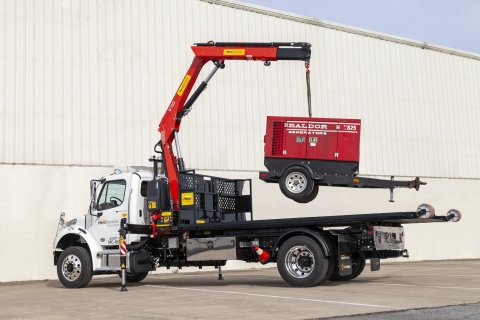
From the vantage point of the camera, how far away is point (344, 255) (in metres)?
14.5

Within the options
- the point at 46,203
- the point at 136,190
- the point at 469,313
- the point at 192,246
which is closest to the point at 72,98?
the point at 46,203

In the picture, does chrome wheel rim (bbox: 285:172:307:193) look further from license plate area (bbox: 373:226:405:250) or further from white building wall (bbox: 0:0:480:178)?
white building wall (bbox: 0:0:480:178)

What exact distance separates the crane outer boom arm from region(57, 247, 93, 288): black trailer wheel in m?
2.50

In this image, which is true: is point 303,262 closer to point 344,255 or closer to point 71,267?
point 344,255

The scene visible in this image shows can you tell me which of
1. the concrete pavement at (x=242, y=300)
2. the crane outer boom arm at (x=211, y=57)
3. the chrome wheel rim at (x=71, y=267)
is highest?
the crane outer boom arm at (x=211, y=57)

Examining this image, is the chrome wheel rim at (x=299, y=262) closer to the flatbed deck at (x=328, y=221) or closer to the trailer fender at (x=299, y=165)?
the flatbed deck at (x=328, y=221)

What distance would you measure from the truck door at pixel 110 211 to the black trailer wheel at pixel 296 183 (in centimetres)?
382

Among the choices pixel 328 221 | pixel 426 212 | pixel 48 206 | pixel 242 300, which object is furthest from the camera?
pixel 48 206

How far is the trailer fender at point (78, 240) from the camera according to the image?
53.9 feet

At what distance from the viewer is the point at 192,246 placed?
16.0 m

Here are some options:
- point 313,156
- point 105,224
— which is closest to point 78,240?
point 105,224

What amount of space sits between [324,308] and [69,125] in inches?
568

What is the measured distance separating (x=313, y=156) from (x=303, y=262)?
9.22 ft

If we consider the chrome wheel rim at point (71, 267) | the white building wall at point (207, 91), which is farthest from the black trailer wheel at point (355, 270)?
the white building wall at point (207, 91)
